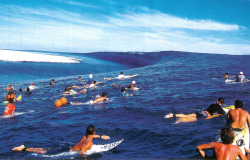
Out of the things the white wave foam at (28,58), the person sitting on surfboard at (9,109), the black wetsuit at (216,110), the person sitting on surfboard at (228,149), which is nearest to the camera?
the person sitting on surfboard at (228,149)

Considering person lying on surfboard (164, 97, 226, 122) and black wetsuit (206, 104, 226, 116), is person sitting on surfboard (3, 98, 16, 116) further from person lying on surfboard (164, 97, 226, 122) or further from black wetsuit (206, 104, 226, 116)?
black wetsuit (206, 104, 226, 116)

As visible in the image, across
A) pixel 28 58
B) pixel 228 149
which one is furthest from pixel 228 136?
pixel 28 58

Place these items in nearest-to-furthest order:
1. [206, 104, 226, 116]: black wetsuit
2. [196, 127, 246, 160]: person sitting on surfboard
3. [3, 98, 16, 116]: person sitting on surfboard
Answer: [196, 127, 246, 160]: person sitting on surfboard, [206, 104, 226, 116]: black wetsuit, [3, 98, 16, 116]: person sitting on surfboard

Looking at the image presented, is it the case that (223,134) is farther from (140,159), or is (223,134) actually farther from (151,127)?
(151,127)

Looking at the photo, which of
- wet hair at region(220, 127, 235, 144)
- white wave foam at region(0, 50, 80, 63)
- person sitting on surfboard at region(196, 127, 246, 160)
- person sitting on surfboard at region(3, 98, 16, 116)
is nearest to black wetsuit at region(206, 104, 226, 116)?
person sitting on surfboard at region(196, 127, 246, 160)

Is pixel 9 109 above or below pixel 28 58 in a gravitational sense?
below

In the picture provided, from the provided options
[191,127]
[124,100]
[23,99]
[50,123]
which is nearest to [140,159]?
[191,127]

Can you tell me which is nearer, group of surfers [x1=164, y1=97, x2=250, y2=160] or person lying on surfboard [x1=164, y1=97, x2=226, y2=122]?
group of surfers [x1=164, y1=97, x2=250, y2=160]

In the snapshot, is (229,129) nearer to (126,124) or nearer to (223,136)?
(223,136)

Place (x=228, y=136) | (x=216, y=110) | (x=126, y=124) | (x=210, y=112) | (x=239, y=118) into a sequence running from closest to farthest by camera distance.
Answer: (x=228, y=136) → (x=239, y=118) → (x=216, y=110) → (x=210, y=112) → (x=126, y=124)

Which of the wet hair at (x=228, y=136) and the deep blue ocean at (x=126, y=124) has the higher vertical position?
the wet hair at (x=228, y=136)

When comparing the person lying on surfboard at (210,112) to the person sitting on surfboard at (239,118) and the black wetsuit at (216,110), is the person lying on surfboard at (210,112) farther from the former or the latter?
the person sitting on surfboard at (239,118)

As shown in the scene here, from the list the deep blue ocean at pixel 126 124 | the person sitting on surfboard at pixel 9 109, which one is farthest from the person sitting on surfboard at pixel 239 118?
the person sitting on surfboard at pixel 9 109

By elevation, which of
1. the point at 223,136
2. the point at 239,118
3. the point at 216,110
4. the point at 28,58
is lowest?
the point at 216,110
